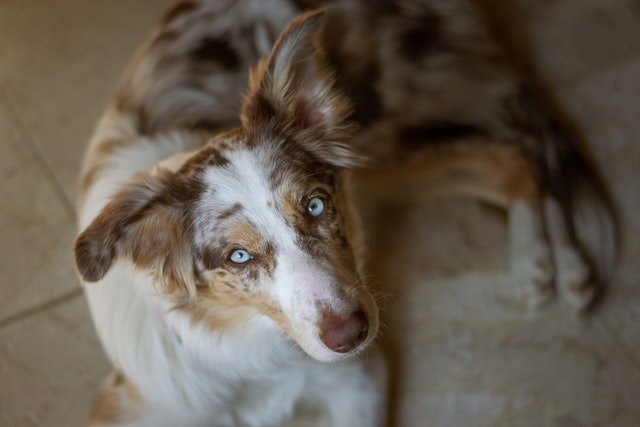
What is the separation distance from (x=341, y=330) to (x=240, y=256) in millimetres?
325

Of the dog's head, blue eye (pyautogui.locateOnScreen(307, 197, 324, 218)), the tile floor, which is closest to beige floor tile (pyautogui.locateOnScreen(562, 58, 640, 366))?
the tile floor

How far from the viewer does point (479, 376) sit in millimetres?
2387

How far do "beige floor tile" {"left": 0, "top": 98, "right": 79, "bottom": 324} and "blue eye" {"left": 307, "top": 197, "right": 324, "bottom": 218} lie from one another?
1332 millimetres

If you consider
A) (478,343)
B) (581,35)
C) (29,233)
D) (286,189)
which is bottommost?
(478,343)

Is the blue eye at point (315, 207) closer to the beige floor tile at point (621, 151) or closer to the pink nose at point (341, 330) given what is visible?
the pink nose at point (341, 330)

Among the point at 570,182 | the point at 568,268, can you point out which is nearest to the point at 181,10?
the point at 570,182

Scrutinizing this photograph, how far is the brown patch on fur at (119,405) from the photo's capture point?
2100 millimetres

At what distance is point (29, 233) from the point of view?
2.75 metres

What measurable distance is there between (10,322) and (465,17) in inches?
86.8

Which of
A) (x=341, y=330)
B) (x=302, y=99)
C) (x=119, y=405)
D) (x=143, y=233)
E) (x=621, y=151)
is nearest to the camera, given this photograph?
(x=341, y=330)

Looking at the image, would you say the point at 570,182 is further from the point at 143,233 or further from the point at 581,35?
the point at 143,233

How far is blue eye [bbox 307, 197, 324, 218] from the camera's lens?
172 cm

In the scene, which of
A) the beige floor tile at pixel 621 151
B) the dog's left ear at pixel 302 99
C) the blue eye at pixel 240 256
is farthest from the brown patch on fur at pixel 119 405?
the beige floor tile at pixel 621 151

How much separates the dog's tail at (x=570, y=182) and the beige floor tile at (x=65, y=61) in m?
1.88
